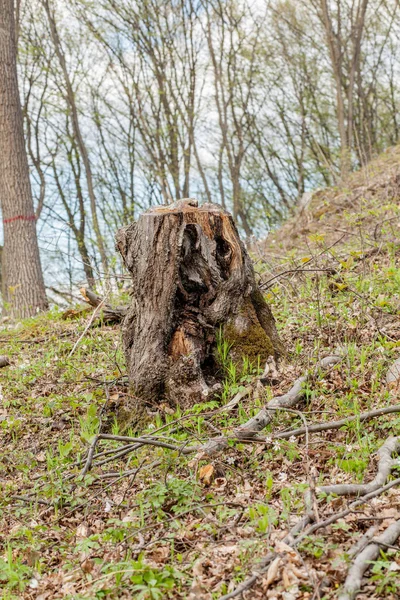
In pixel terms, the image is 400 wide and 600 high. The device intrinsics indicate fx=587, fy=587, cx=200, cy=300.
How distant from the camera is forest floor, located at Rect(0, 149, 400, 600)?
8.70 ft

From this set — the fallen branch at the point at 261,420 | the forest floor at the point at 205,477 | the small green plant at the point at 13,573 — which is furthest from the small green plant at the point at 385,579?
the small green plant at the point at 13,573

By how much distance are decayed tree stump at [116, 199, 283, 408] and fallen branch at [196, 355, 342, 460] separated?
52 centimetres

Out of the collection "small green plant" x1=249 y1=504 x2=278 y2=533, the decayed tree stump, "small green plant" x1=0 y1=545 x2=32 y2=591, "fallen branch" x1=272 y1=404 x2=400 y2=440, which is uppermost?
the decayed tree stump

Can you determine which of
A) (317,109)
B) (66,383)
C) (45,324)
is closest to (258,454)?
(66,383)

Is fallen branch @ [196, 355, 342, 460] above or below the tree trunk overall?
below

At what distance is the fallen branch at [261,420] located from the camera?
143 inches

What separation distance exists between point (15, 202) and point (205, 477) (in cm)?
722

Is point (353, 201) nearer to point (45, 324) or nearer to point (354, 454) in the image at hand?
point (45, 324)

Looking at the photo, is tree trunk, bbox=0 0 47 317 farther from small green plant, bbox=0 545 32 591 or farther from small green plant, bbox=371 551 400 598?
small green plant, bbox=371 551 400 598

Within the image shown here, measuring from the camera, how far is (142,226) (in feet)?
14.6

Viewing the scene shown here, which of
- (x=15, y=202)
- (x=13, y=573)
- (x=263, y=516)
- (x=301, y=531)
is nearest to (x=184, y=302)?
(x=263, y=516)

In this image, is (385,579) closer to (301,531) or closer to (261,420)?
(301,531)

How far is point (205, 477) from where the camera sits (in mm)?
3434

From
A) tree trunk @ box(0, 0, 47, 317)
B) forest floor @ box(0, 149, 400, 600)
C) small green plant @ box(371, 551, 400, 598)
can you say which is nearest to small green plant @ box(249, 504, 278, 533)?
forest floor @ box(0, 149, 400, 600)
